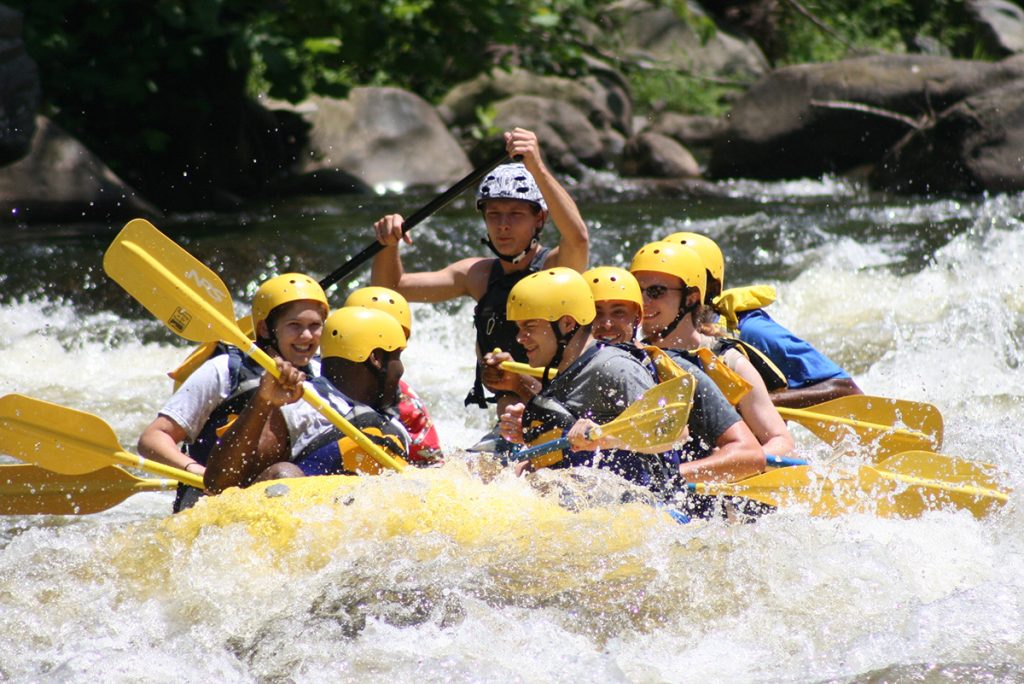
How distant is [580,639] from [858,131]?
10755 mm

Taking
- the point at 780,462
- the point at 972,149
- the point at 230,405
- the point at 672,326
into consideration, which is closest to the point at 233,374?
the point at 230,405

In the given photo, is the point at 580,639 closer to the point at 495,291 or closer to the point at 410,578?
the point at 410,578

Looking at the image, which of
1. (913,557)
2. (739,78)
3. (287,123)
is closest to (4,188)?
(287,123)

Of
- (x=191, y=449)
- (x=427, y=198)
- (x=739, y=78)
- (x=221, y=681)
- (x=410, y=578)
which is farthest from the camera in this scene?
(x=739, y=78)

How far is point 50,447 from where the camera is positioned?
14.8 ft

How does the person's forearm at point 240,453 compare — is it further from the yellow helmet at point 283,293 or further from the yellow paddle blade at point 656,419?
the yellow paddle blade at point 656,419

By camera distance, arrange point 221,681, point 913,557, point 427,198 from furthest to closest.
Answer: point 427,198 → point 913,557 → point 221,681

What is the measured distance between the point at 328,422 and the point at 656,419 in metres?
1.18

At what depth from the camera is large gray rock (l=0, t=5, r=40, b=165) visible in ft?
32.9

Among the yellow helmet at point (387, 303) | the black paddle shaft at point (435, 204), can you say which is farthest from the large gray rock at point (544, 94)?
the yellow helmet at point (387, 303)

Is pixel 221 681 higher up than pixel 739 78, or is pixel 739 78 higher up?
pixel 221 681

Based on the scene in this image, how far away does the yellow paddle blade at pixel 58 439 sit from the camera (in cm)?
444

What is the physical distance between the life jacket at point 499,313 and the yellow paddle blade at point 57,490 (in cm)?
137

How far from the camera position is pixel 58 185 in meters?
10.5
